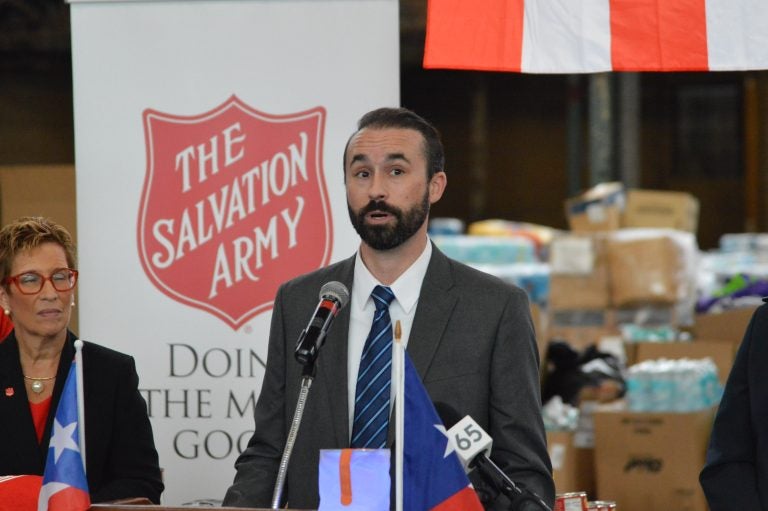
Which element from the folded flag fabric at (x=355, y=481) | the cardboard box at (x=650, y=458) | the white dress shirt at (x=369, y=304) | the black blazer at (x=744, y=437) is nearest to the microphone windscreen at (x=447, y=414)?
the white dress shirt at (x=369, y=304)

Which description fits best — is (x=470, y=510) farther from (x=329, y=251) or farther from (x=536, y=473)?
(x=329, y=251)

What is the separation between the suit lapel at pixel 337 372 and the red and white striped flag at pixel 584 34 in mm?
698

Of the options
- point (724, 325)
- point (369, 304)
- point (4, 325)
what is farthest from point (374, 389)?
point (724, 325)

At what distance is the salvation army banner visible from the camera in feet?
10.3

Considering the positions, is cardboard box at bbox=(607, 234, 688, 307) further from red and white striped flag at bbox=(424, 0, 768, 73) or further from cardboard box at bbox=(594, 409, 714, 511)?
red and white striped flag at bbox=(424, 0, 768, 73)

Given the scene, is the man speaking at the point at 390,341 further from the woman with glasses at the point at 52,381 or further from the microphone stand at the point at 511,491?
the woman with glasses at the point at 52,381

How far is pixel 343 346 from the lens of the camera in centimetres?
243

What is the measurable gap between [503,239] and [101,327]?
639 cm

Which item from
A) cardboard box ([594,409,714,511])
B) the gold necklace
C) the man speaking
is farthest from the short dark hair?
cardboard box ([594,409,714,511])

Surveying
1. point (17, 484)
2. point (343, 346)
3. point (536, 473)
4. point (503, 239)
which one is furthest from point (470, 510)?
point (503, 239)

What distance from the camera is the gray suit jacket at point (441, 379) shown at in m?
2.33

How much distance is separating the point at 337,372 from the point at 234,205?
2.87 ft

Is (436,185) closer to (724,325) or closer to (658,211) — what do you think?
(724,325)

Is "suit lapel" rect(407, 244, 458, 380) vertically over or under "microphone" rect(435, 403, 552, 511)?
over
